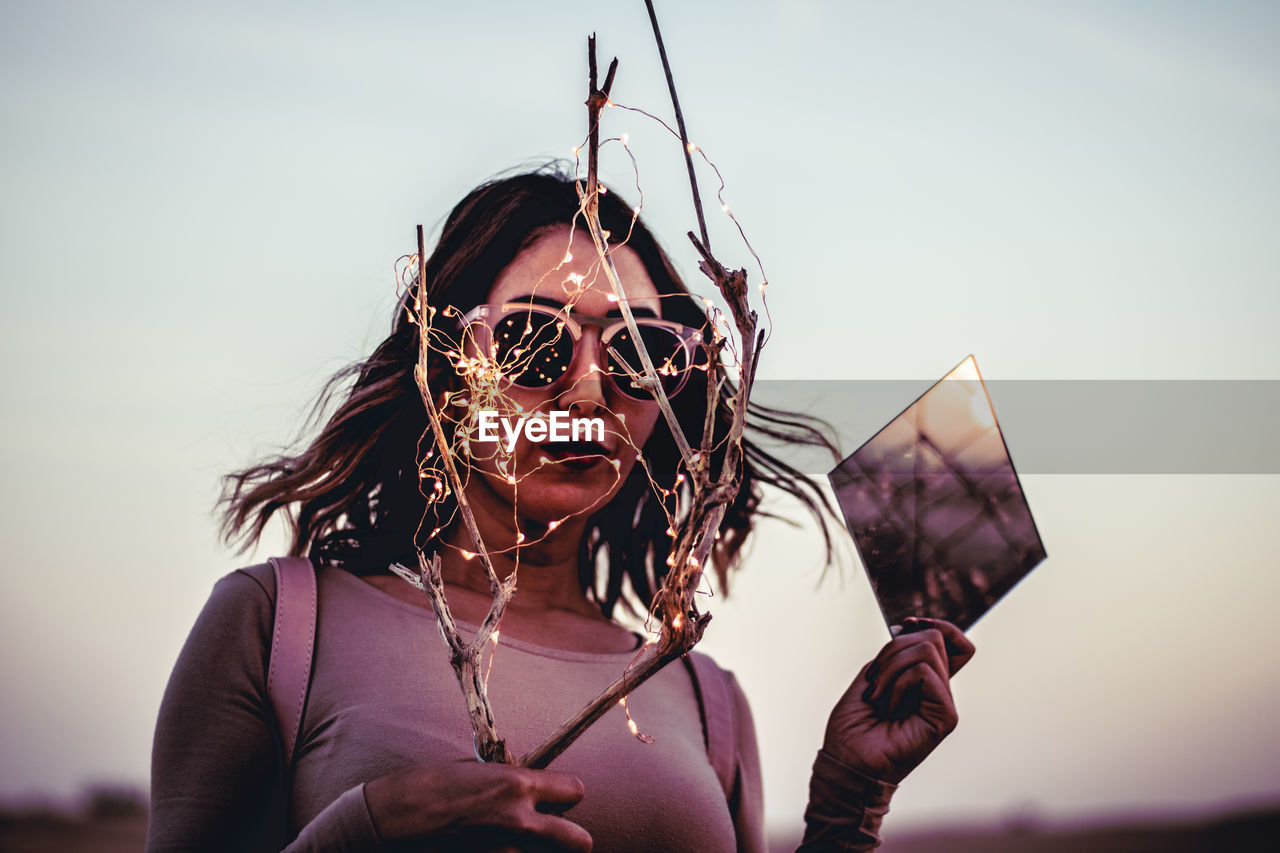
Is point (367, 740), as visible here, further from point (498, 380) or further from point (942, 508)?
point (942, 508)

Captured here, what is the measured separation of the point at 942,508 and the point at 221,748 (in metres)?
0.99

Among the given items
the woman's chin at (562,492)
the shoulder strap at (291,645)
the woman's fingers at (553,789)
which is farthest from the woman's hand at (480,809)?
the woman's chin at (562,492)

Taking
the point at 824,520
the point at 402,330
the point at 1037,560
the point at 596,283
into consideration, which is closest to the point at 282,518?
the point at 402,330

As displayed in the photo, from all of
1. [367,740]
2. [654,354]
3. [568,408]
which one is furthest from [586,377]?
[367,740]

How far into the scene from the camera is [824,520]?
5.93 ft

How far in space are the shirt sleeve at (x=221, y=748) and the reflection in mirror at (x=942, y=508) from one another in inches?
31.4

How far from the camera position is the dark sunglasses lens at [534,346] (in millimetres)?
1347

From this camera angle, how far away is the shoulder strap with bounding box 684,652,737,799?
5.19ft

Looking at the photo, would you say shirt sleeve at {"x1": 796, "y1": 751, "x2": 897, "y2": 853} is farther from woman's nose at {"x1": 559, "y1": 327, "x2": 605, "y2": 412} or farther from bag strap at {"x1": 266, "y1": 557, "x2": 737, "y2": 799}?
woman's nose at {"x1": 559, "y1": 327, "x2": 605, "y2": 412}

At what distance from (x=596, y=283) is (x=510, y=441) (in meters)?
0.29

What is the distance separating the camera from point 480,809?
3.23 ft

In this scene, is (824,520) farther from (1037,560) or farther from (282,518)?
(282,518)

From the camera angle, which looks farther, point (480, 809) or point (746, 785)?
point (746, 785)

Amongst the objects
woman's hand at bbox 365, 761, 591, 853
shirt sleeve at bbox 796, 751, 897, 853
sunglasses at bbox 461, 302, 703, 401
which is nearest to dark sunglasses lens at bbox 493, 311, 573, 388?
sunglasses at bbox 461, 302, 703, 401
